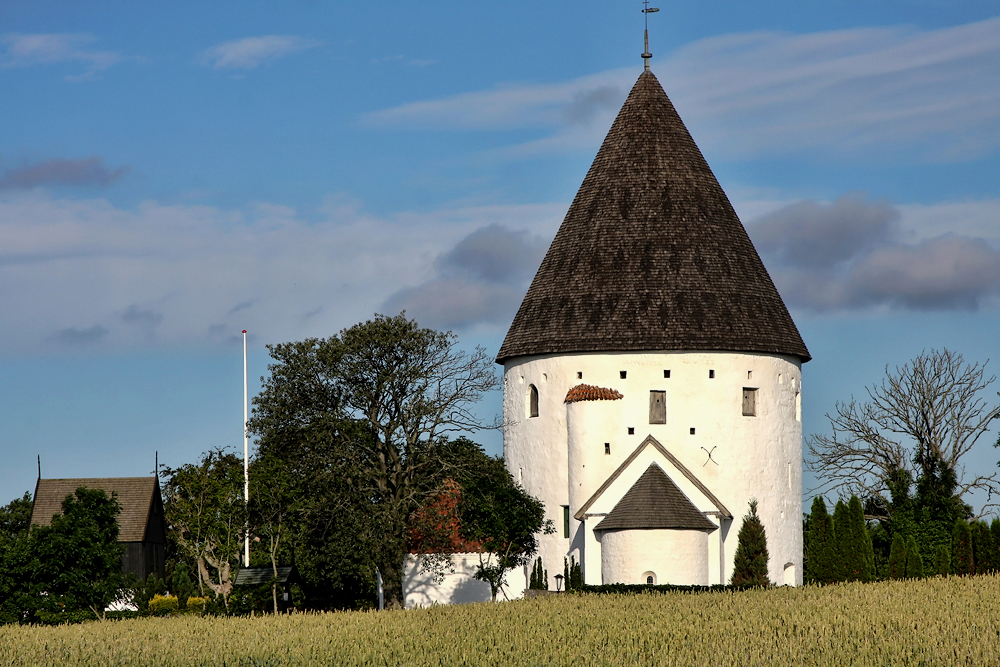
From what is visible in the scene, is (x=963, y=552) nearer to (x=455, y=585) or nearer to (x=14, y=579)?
(x=455, y=585)

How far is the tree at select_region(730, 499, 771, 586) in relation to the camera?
4788 centimetres

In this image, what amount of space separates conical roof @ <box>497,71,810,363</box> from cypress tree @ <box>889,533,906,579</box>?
7786mm

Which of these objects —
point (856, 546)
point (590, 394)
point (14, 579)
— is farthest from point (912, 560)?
point (14, 579)

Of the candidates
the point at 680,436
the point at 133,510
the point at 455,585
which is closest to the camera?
the point at 680,436

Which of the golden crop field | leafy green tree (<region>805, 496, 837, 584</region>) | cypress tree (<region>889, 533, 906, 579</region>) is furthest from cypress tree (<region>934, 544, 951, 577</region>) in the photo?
the golden crop field

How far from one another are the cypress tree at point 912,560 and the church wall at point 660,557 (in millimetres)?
9934

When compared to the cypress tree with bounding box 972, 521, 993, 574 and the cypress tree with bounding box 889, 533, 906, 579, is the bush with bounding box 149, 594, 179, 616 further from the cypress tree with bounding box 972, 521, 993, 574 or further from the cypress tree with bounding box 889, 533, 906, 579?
the cypress tree with bounding box 972, 521, 993, 574

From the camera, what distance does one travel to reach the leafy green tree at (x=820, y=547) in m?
52.5

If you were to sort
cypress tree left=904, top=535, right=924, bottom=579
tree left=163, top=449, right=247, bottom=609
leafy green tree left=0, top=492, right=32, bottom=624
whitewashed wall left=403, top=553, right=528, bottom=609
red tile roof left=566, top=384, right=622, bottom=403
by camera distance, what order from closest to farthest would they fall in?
leafy green tree left=0, top=492, right=32, bottom=624
red tile roof left=566, top=384, right=622, bottom=403
whitewashed wall left=403, top=553, right=528, bottom=609
cypress tree left=904, top=535, right=924, bottom=579
tree left=163, top=449, right=247, bottom=609

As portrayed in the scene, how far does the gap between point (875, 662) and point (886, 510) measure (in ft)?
134

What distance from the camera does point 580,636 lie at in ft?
92.8

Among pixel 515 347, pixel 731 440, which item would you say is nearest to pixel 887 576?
pixel 731 440

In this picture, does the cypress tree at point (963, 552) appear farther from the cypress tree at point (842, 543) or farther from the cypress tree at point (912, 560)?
the cypress tree at point (842, 543)

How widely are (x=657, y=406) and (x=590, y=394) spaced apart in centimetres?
236
